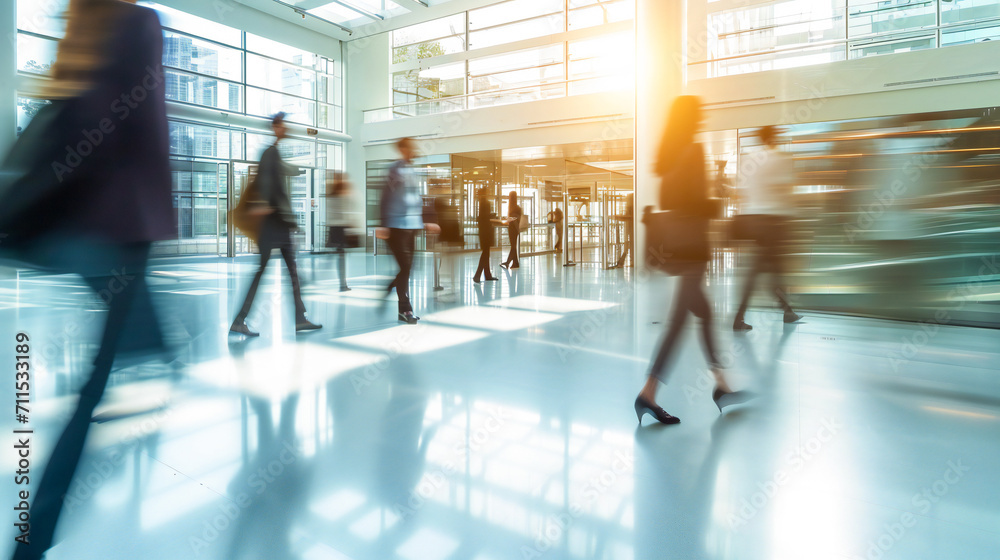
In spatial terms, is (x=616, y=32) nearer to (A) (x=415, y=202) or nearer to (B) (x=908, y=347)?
(A) (x=415, y=202)

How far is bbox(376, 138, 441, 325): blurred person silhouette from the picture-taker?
18.4ft

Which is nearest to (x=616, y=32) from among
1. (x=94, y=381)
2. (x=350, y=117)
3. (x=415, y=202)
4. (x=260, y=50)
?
(x=350, y=117)

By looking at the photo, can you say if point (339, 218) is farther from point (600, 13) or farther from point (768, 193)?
point (600, 13)

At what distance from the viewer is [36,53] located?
5.59ft

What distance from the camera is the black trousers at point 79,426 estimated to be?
1626 mm

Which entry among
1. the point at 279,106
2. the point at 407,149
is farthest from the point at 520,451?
the point at 279,106

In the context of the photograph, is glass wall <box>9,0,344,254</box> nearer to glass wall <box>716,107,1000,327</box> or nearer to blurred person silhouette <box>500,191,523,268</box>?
blurred person silhouette <box>500,191,523,268</box>

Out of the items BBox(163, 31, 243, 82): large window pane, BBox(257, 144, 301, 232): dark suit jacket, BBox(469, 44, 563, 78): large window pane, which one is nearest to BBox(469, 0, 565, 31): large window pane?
BBox(469, 44, 563, 78): large window pane

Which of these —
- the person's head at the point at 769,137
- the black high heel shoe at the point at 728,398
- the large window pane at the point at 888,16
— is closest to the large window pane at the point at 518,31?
the large window pane at the point at 888,16

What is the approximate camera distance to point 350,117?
1883cm

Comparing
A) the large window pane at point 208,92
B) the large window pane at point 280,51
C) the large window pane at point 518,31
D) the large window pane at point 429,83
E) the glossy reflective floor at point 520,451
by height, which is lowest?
the glossy reflective floor at point 520,451

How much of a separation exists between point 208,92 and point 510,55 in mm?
8785

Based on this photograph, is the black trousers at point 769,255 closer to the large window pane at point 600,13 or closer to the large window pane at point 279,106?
the large window pane at point 600,13

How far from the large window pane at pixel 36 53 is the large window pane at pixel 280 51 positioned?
5.30 m
